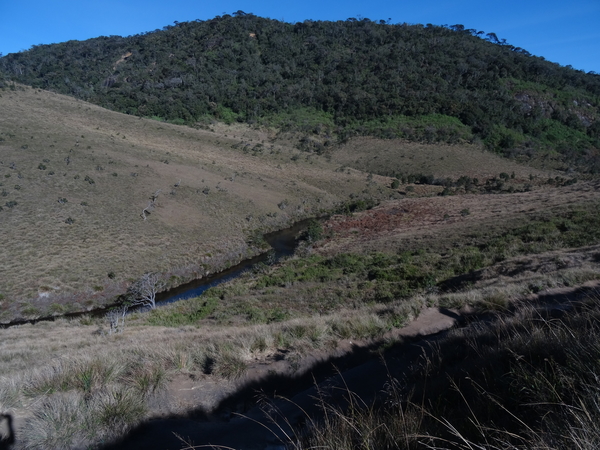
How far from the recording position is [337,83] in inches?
3900

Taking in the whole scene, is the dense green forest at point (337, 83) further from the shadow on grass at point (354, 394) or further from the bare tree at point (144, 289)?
the shadow on grass at point (354, 394)

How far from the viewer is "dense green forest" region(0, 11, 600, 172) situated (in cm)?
7644

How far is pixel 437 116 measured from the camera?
3125 inches

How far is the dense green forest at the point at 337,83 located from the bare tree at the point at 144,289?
192ft

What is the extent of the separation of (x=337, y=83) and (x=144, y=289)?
9126 centimetres

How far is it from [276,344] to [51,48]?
148866 mm

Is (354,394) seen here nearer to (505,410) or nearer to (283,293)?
(505,410)

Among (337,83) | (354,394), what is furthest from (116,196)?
(337,83)

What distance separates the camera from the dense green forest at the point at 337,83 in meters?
76.4

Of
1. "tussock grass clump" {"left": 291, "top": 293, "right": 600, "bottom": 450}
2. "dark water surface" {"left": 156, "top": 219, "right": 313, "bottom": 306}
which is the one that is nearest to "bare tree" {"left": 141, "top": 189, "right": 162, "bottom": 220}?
"dark water surface" {"left": 156, "top": 219, "right": 313, "bottom": 306}

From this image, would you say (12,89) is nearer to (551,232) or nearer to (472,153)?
(551,232)

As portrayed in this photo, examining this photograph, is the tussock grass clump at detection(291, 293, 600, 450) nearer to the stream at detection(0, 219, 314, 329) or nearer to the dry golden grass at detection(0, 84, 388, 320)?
the stream at detection(0, 219, 314, 329)

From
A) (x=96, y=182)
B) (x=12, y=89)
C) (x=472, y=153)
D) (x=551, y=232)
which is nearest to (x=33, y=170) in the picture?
(x=96, y=182)

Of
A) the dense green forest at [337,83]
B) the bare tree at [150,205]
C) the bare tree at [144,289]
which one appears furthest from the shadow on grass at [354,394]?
the dense green forest at [337,83]
